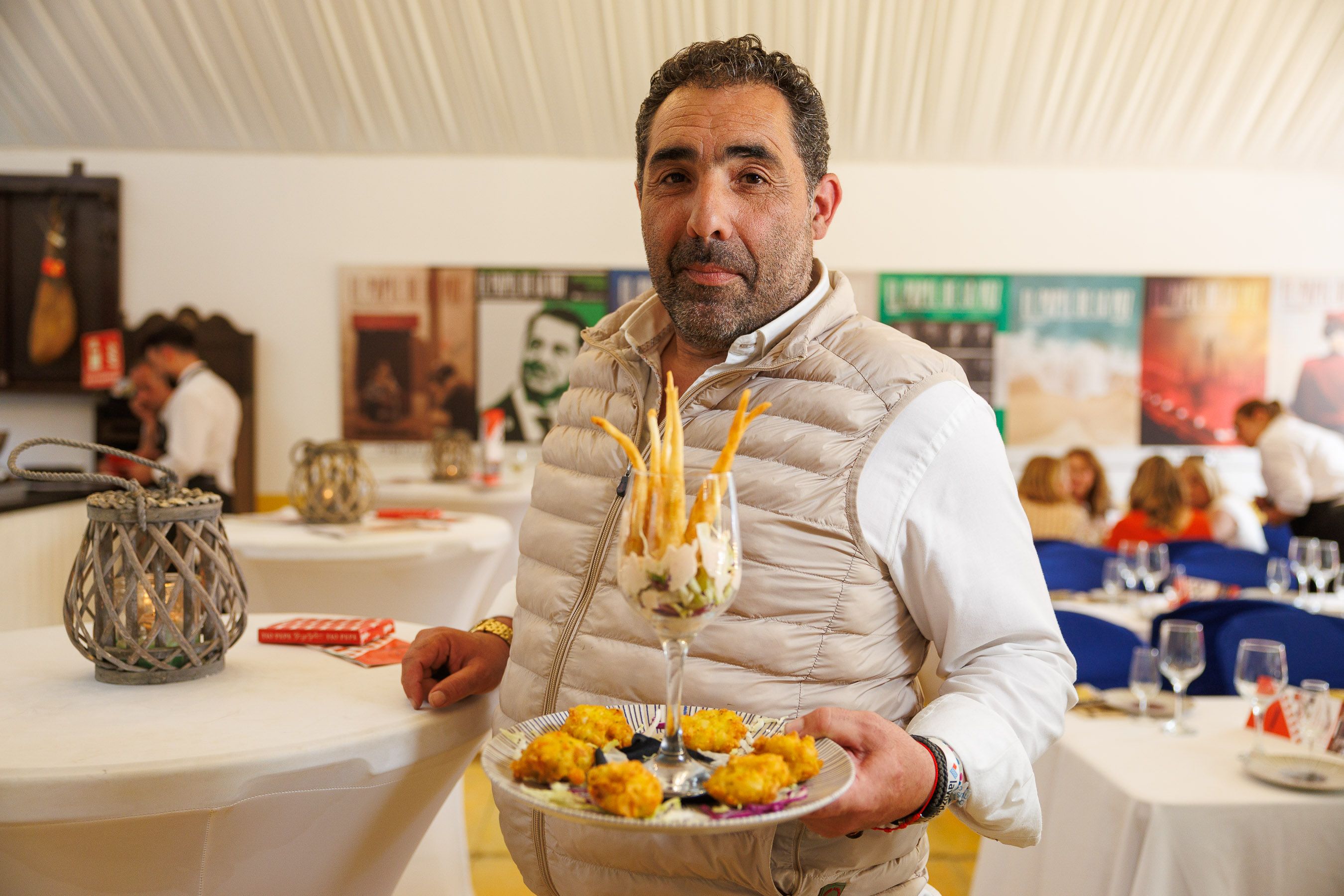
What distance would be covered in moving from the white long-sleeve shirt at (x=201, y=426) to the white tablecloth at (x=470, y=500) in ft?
6.40

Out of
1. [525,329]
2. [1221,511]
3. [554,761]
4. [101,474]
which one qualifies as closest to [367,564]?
[101,474]

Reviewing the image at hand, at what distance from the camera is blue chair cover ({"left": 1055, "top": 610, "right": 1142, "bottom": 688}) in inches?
128

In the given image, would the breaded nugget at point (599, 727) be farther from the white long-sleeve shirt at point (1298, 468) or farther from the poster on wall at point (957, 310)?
the poster on wall at point (957, 310)

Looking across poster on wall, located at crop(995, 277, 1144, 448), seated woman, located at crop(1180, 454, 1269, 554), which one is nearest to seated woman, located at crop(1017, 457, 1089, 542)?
seated woman, located at crop(1180, 454, 1269, 554)

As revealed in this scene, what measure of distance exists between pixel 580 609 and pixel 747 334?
1.42 ft

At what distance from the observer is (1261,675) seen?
2176mm

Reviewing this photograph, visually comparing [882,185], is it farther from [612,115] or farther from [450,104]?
[450,104]

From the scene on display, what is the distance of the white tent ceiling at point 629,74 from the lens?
20.9 ft

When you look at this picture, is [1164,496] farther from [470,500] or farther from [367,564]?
[367,564]

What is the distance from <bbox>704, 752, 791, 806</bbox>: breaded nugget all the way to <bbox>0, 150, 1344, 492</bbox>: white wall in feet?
20.9

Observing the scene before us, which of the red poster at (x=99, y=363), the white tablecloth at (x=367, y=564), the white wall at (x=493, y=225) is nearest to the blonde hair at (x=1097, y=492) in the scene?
the white wall at (x=493, y=225)

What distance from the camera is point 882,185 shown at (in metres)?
7.22

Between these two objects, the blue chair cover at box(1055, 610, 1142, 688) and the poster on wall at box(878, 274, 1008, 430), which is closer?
the blue chair cover at box(1055, 610, 1142, 688)

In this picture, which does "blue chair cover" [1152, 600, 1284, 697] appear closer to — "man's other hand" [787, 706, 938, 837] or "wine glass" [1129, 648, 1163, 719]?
"wine glass" [1129, 648, 1163, 719]
